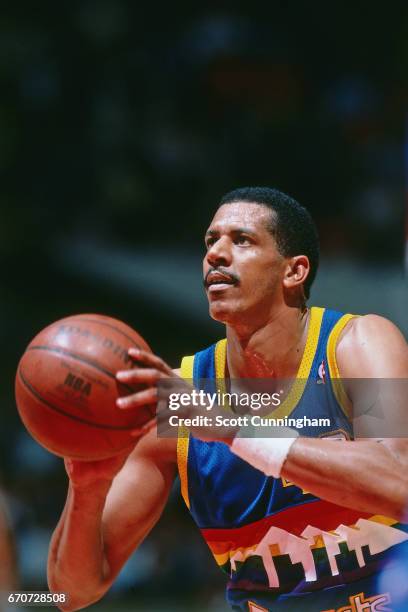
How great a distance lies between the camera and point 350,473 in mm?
2312

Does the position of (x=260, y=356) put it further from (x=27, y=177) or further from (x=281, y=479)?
(x=27, y=177)

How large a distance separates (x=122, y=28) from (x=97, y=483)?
6.39 metres

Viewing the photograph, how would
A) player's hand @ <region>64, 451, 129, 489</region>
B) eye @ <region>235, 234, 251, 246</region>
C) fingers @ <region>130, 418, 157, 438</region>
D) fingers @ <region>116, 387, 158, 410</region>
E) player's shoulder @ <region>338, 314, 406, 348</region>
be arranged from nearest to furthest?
fingers @ <region>116, 387, 158, 410</region>, fingers @ <region>130, 418, 157, 438</region>, player's hand @ <region>64, 451, 129, 489</region>, player's shoulder @ <region>338, 314, 406, 348</region>, eye @ <region>235, 234, 251, 246</region>

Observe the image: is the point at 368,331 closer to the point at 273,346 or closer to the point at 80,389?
the point at 273,346

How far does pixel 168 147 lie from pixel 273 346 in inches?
202

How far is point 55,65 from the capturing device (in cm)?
809

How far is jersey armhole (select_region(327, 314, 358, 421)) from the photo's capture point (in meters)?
2.74

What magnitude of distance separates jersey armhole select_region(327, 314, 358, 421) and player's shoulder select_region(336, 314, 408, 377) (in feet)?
0.07

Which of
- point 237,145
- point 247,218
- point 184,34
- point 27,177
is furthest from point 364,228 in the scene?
point 247,218

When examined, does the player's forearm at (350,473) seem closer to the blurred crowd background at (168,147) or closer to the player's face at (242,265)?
the player's face at (242,265)

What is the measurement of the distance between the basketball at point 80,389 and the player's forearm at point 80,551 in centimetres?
39

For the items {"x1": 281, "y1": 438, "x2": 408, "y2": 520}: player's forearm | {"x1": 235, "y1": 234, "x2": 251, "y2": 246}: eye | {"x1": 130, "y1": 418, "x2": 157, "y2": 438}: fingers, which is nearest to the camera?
{"x1": 130, "y1": 418, "x2": 157, "y2": 438}: fingers

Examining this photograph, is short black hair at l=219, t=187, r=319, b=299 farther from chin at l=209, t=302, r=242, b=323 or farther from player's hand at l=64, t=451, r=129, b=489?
player's hand at l=64, t=451, r=129, b=489

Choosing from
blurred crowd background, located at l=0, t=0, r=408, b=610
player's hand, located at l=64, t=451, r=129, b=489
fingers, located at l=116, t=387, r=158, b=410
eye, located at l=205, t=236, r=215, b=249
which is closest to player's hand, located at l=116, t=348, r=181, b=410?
fingers, located at l=116, t=387, r=158, b=410
